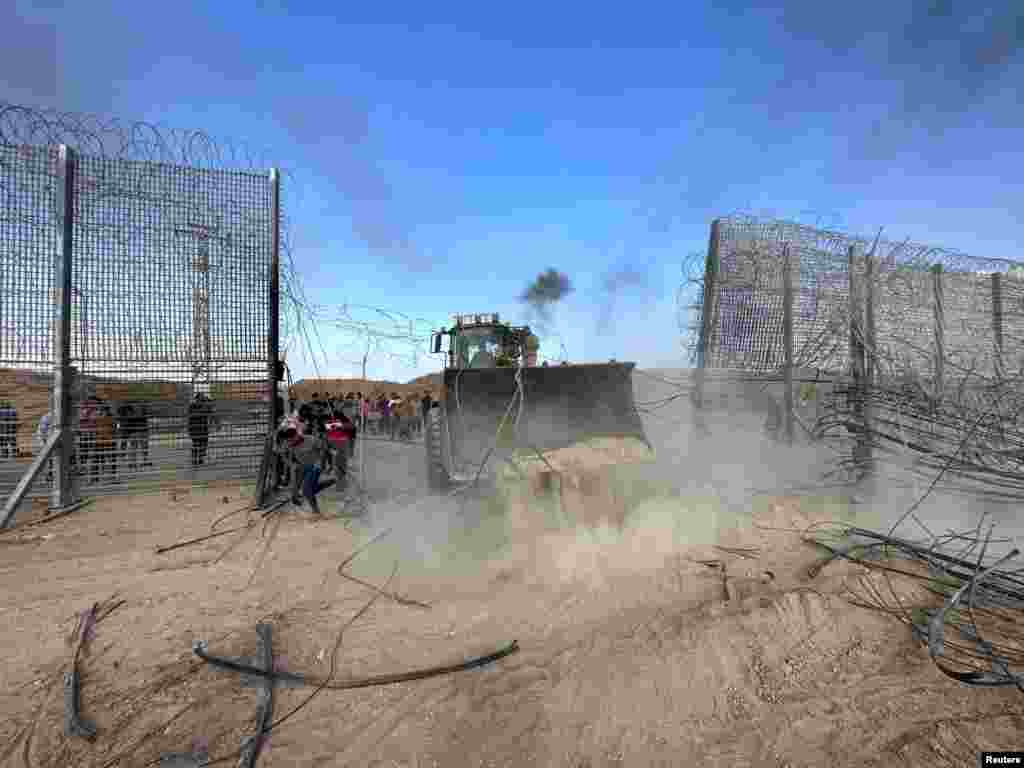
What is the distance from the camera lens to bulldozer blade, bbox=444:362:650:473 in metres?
7.71

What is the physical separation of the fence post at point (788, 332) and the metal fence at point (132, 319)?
8077 millimetres

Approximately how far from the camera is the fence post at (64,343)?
784 cm

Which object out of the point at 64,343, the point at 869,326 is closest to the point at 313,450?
the point at 64,343

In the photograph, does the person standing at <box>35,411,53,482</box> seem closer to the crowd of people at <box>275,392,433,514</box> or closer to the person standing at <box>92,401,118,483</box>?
the person standing at <box>92,401,118,483</box>

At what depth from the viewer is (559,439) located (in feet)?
25.1

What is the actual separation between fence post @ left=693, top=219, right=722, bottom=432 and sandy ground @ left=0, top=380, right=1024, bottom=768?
2332 millimetres

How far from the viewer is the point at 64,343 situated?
7953mm

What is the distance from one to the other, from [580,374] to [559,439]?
39.3 inches

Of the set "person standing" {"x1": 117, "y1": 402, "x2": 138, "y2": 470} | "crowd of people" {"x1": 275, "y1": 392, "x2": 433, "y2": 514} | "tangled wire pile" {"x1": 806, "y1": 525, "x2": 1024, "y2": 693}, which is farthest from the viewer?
"person standing" {"x1": 117, "y1": 402, "x2": 138, "y2": 470}

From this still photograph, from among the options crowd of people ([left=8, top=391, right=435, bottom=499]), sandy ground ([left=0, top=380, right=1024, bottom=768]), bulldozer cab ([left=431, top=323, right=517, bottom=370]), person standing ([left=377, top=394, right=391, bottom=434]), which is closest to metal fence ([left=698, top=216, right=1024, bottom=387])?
sandy ground ([left=0, top=380, right=1024, bottom=768])

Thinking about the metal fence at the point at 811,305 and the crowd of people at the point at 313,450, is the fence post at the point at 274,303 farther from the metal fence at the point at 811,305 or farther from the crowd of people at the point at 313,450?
the metal fence at the point at 811,305

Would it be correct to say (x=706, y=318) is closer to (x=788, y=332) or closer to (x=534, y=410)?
(x=788, y=332)

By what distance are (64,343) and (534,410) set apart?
6.84 metres

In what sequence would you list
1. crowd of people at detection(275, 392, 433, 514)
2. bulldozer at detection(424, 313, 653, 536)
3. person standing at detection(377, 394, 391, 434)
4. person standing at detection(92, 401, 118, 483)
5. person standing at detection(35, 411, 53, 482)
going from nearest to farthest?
bulldozer at detection(424, 313, 653, 536)
crowd of people at detection(275, 392, 433, 514)
person standing at detection(35, 411, 53, 482)
person standing at detection(92, 401, 118, 483)
person standing at detection(377, 394, 391, 434)
